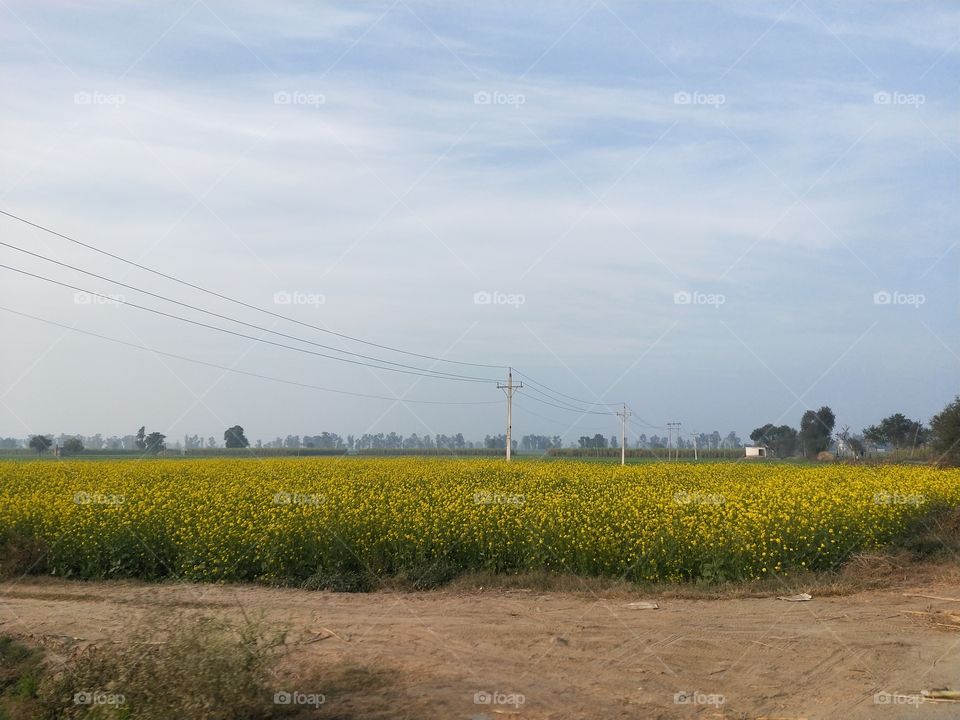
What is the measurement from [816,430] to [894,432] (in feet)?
36.7

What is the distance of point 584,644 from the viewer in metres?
8.80

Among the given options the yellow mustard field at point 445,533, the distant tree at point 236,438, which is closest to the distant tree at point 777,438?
the distant tree at point 236,438

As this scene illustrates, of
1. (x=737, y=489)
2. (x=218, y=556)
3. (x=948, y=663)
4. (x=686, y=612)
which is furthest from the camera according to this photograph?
(x=737, y=489)

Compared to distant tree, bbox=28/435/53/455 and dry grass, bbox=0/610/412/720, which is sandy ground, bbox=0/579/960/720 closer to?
dry grass, bbox=0/610/412/720

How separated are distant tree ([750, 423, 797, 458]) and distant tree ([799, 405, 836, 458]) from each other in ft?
45.0

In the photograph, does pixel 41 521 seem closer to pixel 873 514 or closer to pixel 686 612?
pixel 686 612

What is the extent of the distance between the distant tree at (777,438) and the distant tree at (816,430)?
1372cm

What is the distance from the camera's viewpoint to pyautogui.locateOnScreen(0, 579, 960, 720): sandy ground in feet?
22.9

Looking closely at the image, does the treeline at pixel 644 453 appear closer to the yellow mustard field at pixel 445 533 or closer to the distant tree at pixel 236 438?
the distant tree at pixel 236 438

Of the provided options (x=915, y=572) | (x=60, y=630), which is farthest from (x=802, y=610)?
(x=60, y=630)

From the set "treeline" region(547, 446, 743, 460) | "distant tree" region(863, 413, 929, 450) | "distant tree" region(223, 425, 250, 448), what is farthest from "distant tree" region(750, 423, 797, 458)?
"distant tree" region(223, 425, 250, 448)

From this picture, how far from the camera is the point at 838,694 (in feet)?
24.0

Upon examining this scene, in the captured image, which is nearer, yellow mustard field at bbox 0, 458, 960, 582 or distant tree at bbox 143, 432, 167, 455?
yellow mustard field at bbox 0, 458, 960, 582

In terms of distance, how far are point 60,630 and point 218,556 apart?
336cm
